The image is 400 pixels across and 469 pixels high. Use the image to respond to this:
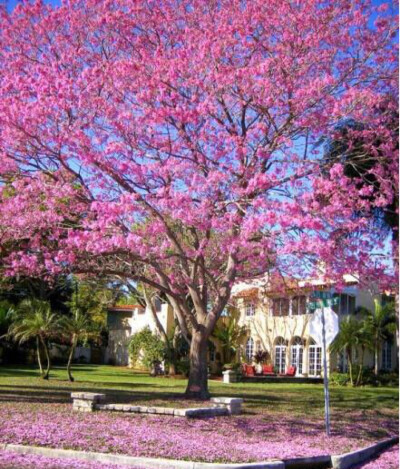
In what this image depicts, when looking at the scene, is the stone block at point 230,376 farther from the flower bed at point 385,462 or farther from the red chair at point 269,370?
the flower bed at point 385,462

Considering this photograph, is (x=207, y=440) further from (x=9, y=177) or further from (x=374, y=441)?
(x=9, y=177)

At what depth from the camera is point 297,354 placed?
3512 centimetres

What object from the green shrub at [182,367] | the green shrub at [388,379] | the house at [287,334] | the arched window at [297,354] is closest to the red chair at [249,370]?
the house at [287,334]

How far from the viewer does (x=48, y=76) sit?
51.5ft

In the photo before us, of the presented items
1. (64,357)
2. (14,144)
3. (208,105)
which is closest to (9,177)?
(14,144)

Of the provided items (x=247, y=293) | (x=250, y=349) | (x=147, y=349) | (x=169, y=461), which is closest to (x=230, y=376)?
(x=247, y=293)

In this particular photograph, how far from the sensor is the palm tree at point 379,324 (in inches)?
1226

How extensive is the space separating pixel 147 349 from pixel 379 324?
12483 millimetres

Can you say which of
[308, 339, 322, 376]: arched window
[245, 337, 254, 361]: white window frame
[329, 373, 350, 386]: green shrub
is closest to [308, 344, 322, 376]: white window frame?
[308, 339, 322, 376]: arched window

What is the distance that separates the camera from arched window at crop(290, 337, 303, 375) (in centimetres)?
3478

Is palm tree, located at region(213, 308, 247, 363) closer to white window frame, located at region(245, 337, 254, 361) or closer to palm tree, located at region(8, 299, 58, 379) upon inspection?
white window frame, located at region(245, 337, 254, 361)

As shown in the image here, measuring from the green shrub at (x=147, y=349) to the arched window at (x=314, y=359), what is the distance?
8044 mm

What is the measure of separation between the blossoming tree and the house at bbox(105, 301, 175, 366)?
2249 centimetres

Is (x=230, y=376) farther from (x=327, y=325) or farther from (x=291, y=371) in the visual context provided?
(x=327, y=325)
